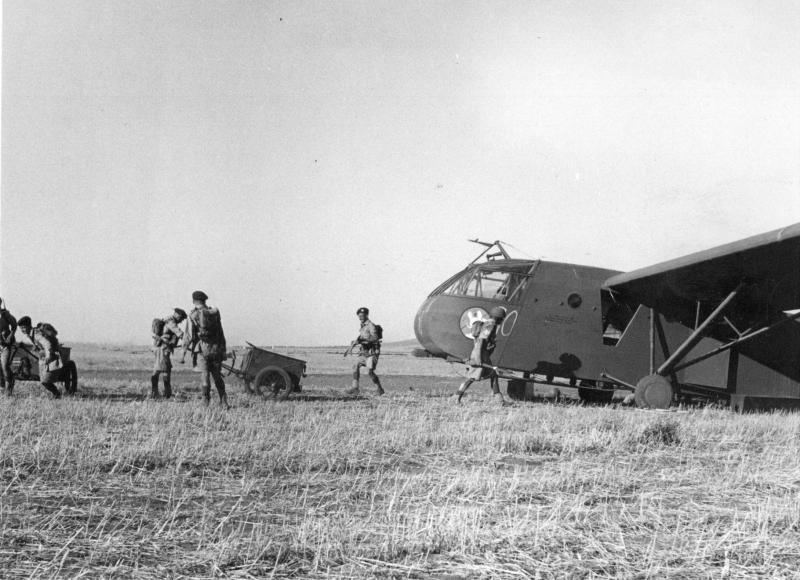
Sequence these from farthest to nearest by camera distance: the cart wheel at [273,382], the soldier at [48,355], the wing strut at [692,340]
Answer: the cart wheel at [273,382], the soldier at [48,355], the wing strut at [692,340]

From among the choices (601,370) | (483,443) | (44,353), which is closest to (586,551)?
(483,443)

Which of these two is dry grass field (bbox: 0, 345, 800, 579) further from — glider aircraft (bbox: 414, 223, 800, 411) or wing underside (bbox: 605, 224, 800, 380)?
glider aircraft (bbox: 414, 223, 800, 411)

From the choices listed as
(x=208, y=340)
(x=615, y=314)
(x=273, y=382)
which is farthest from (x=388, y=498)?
(x=615, y=314)

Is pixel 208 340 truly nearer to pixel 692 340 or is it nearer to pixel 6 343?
pixel 6 343

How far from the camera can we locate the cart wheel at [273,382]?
41.8 feet

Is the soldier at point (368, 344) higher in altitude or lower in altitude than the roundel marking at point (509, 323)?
lower

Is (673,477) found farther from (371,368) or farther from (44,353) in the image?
(44,353)

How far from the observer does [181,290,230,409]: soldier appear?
11.1 meters

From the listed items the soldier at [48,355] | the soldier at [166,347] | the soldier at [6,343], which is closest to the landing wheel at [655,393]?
the soldier at [166,347]

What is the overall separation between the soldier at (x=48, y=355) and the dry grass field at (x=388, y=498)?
2439 millimetres

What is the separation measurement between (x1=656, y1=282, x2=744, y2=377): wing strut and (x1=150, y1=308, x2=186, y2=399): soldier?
952 cm

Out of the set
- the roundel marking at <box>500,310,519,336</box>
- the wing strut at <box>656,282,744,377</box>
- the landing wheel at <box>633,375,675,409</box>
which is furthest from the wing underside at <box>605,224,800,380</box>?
the roundel marking at <box>500,310,519,336</box>

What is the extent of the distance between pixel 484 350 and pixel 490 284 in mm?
1707

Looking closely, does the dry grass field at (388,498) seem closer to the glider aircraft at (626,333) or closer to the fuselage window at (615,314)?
the glider aircraft at (626,333)
